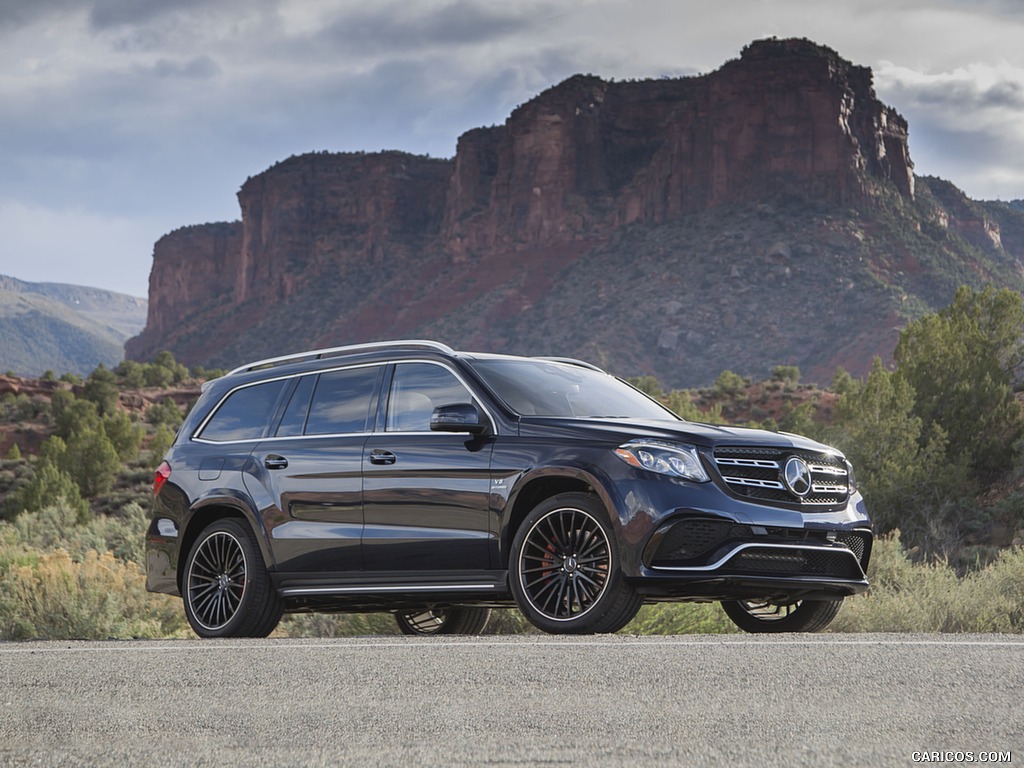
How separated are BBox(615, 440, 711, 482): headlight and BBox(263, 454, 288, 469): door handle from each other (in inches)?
106

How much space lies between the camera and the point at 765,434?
8109mm

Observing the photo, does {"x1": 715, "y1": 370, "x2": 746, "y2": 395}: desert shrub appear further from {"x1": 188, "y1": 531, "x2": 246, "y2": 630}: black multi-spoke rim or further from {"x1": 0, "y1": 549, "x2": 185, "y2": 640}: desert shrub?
{"x1": 188, "y1": 531, "x2": 246, "y2": 630}: black multi-spoke rim

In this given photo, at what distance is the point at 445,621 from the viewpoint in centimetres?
1003

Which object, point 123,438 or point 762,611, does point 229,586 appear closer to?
point 762,611

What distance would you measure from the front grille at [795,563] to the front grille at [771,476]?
29 cm

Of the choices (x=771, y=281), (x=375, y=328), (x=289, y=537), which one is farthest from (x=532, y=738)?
(x=375, y=328)

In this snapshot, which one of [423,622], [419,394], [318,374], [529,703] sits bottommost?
[423,622]

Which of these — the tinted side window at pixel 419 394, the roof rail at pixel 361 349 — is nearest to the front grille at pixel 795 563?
the tinted side window at pixel 419 394

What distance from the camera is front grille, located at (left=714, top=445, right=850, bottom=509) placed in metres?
7.59

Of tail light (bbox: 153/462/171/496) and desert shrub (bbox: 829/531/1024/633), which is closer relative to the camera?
desert shrub (bbox: 829/531/1024/633)

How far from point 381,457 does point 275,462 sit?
104cm

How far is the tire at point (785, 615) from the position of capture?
28.2 ft

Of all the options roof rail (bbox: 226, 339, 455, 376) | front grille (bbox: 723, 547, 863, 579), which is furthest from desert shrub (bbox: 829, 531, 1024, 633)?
roof rail (bbox: 226, 339, 455, 376)

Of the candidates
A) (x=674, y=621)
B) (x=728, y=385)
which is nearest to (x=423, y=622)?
(x=674, y=621)
